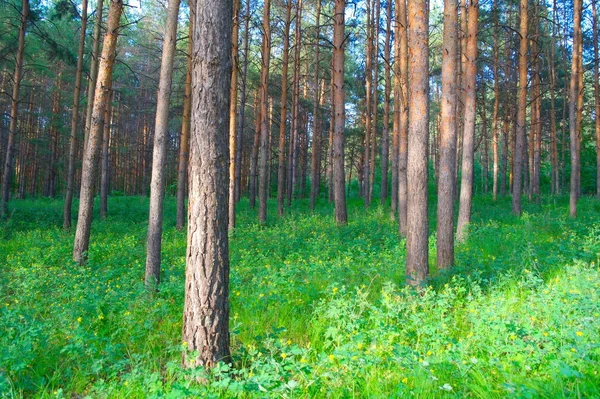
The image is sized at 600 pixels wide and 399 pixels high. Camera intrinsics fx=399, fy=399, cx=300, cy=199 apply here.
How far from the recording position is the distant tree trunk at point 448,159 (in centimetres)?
779

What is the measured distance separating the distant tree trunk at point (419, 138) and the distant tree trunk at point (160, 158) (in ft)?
14.9

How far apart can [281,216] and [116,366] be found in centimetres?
1286

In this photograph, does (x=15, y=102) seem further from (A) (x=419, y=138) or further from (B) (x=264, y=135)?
(A) (x=419, y=138)

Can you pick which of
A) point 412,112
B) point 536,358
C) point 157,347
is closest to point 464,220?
point 412,112

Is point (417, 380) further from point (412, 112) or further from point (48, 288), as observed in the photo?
point (48, 288)

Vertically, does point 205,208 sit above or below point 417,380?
above

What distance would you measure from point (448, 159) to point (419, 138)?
2.19m

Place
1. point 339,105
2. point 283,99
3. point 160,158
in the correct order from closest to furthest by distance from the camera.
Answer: point 160,158
point 339,105
point 283,99

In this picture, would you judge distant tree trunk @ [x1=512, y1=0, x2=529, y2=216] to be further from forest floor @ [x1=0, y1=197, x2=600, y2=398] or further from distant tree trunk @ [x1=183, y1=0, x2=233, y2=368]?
distant tree trunk @ [x1=183, y1=0, x2=233, y2=368]

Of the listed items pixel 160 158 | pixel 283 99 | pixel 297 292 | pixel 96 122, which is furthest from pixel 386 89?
pixel 297 292

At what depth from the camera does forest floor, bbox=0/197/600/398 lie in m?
3.32

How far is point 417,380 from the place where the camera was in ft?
10.8

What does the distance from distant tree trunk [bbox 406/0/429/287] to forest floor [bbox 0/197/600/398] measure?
648 mm

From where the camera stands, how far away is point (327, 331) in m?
4.32
